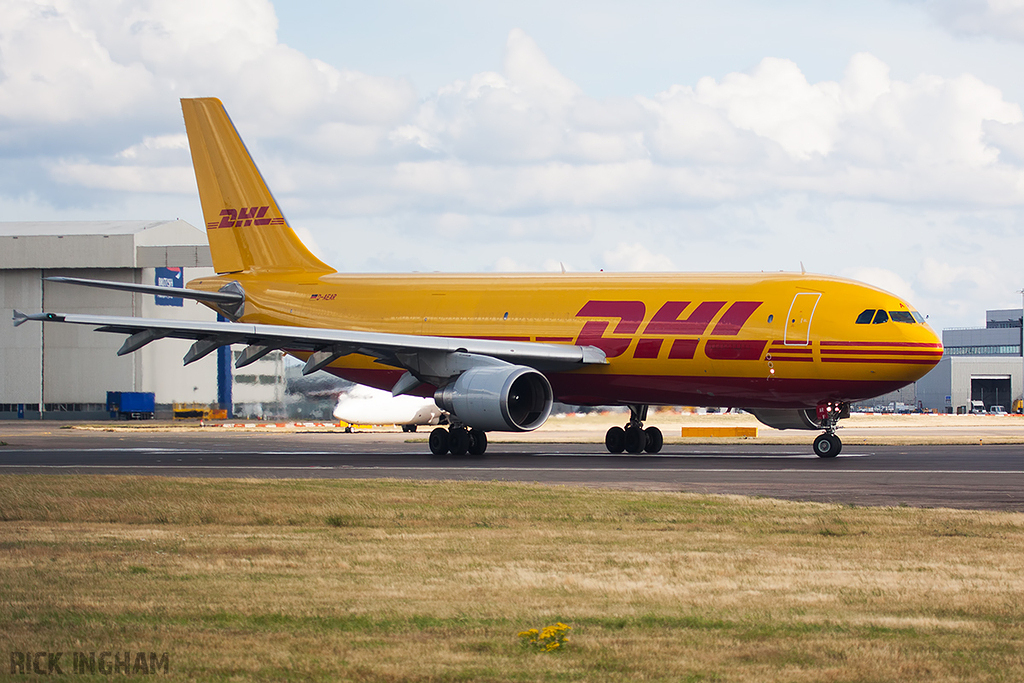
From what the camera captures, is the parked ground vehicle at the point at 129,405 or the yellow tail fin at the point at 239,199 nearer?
the yellow tail fin at the point at 239,199

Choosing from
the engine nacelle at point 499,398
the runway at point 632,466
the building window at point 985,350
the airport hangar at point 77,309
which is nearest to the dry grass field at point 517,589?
the runway at point 632,466

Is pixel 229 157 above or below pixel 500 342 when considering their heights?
above

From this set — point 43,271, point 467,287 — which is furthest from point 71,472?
point 43,271

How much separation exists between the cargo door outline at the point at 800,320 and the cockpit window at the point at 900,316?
1.66 m

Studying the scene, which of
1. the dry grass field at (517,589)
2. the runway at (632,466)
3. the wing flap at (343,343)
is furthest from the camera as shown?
the wing flap at (343,343)

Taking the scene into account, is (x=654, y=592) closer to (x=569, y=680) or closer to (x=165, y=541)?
(x=569, y=680)

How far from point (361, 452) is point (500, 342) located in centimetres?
485

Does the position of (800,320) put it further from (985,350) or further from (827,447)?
(985,350)

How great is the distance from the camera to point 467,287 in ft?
102

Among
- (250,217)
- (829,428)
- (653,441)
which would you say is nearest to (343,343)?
(653,441)

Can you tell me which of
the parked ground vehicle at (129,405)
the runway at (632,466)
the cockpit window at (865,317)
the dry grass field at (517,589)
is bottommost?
the runway at (632,466)

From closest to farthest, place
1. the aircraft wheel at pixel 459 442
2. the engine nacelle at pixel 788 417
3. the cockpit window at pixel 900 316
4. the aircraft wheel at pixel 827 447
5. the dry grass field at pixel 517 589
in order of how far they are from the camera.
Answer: the dry grass field at pixel 517 589 < the cockpit window at pixel 900 316 < the aircraft wheel at pixel 827 447 < the aircraft wheel at pixel 459 442 < the engine nacelle at pixel 788 417

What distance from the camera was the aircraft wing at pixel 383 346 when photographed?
26.6 meters

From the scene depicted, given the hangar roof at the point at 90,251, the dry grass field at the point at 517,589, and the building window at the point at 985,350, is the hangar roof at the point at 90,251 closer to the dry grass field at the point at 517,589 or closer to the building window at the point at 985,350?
the dry grass field at the point at 517,589
